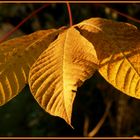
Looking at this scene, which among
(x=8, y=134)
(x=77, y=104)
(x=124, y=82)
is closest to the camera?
(x=124, y=82)

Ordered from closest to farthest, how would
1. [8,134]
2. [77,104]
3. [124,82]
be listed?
1. [124,82]
2. [8,134]
3. [77,104]

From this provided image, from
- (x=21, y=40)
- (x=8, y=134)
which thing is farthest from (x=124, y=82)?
(x=8, y=134)

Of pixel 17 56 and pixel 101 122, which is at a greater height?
pixel 17 56

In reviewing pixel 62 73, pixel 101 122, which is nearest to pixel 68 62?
pixel 62 73

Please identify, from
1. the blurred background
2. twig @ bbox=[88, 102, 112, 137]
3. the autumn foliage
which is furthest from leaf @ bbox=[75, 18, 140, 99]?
twig @ bbox=[88, 102, 112, 137]

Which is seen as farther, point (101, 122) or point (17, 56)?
point (101, 122)

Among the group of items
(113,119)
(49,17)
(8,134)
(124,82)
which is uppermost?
(124,82)

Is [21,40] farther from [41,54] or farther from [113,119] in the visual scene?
[113,119]

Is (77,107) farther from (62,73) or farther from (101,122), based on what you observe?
(62,73)

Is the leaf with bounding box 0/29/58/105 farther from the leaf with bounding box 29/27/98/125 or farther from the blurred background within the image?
the blurred background
